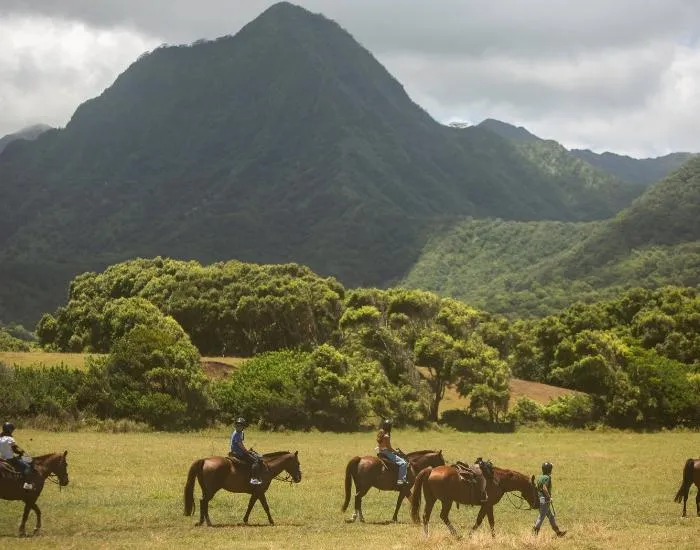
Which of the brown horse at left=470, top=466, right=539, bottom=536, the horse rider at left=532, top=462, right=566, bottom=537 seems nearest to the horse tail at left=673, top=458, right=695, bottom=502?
the brown horse at left=470, top=466, right=539, bottom=536

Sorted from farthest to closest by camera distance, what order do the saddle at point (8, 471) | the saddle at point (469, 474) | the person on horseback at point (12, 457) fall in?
1. the saddle at point (469, 474)
2. the person on horseback at point (12, 457)
3. the saddle at point (8, 471)

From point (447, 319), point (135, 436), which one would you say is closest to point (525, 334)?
point (447, 319)

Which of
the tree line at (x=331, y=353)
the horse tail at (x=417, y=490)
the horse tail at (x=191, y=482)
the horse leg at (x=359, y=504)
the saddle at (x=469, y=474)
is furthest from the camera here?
the tree line at (x=331, y=353)

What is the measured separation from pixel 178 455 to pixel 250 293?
144 feet

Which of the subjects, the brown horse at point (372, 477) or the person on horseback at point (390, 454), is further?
the brown horse at point (372, 477)

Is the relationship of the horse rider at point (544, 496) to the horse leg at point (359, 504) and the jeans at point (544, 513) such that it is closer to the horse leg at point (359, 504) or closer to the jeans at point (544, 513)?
the jeans at point (544, 513)

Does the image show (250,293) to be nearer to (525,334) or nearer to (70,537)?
(525,334)

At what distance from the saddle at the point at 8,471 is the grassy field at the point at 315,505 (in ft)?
4.60

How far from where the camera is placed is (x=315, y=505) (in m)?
23.8

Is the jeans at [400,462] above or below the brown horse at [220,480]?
above

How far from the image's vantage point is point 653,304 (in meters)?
82.2

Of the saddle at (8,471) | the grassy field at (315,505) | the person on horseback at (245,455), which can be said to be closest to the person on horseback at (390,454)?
the grassy field at (315,505)

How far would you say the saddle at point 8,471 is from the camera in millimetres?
18719

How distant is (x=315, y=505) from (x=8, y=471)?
938 centimetres
